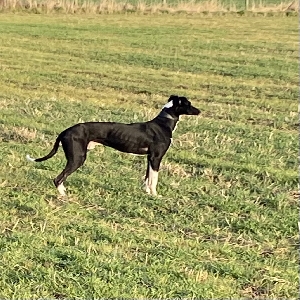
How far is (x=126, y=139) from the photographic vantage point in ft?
21.9

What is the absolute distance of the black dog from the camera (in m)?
6.41

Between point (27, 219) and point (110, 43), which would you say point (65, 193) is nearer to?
point (27, 219)

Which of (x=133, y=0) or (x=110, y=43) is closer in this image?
(x=110, y=43)

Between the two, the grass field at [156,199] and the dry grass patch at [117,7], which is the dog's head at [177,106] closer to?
the grass field at [156,199]

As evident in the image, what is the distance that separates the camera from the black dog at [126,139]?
6.41 metres

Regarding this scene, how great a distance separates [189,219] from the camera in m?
5.77

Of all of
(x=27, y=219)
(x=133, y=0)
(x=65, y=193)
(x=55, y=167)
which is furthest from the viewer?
(x=133, y=0)

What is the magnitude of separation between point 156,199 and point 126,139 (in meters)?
0.77

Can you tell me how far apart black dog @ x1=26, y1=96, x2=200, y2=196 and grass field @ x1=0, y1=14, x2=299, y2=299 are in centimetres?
26

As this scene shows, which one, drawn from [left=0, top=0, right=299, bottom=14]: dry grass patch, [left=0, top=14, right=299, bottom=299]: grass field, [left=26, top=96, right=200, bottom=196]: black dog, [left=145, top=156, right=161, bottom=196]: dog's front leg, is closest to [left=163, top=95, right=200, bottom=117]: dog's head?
[left=26, top=96, right=200, bottom=196]: black dog

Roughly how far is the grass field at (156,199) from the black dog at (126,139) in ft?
0.84

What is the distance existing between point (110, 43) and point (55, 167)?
16.7m

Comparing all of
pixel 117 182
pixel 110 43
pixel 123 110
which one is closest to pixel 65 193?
pixel 117 182

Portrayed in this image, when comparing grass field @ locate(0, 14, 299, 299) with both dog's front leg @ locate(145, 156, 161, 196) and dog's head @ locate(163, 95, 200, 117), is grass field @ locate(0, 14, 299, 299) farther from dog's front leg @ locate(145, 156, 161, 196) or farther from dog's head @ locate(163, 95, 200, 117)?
dog's head @ locate(163, 95, 200, 117)
